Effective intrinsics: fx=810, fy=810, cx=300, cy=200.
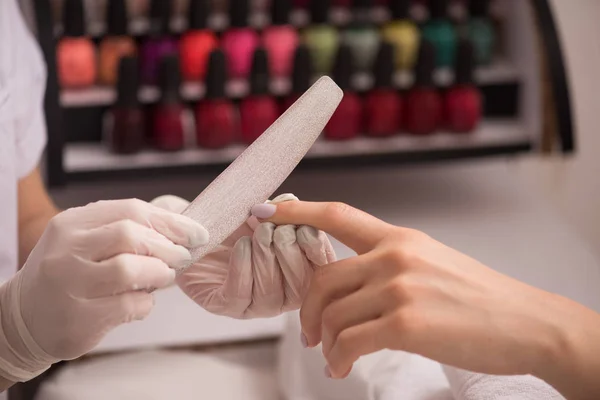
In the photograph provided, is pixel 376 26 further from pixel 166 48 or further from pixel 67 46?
pixel 67 46

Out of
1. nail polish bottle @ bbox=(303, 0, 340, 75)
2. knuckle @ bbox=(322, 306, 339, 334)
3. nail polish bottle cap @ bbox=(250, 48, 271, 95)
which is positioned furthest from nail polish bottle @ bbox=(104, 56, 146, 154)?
knuckle @ bbox=(322, 306, 339, 334)

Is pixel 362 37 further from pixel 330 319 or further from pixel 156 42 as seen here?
pixel 330 319

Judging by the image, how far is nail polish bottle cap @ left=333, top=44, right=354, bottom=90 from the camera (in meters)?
1.52

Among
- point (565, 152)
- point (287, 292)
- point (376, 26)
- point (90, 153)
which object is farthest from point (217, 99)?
point (287, 292)

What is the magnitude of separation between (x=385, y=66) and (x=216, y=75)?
12.7 inches

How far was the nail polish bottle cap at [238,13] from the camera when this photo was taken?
1.52m

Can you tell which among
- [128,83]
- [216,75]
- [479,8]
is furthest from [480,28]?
[128,83]

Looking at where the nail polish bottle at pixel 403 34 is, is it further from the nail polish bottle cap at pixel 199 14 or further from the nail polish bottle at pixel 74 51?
the nail polish bottle at pixel 74 51

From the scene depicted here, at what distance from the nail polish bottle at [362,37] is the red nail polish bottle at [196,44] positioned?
27cm

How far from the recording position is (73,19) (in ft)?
4.81

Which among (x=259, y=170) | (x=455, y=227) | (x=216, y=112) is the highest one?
(x=259, y=170)

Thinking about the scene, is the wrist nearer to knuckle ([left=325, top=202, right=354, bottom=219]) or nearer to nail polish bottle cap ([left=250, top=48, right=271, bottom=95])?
knuckle ([left=325, top=202, right=354, bottom=219])

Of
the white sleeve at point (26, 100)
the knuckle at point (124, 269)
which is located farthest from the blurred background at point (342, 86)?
the knuckle at point (124, 269)

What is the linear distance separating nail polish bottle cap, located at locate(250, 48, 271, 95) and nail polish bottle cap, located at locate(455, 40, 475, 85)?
0.37 meters
